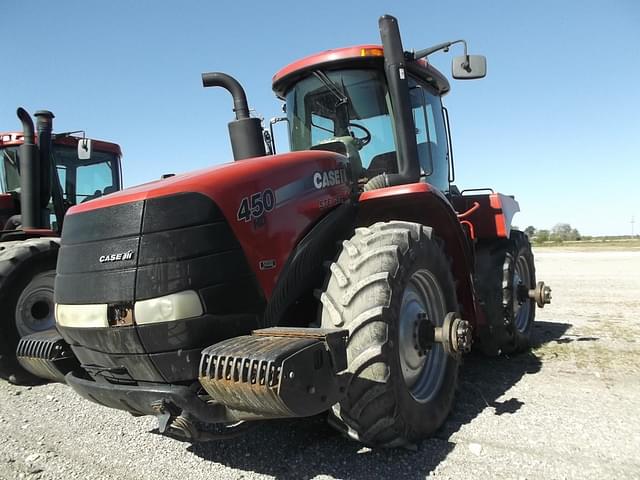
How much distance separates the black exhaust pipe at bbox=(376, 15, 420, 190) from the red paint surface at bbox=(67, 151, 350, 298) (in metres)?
0.89

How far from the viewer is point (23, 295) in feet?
14.6

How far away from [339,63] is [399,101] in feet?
1.88

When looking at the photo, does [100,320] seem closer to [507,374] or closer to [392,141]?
[392,141]

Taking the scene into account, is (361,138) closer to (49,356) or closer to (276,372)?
(276,372)

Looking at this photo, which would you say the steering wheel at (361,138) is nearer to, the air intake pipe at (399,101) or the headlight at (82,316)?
the air intake pipe at (399,101)

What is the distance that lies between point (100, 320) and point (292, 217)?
40.3 inches

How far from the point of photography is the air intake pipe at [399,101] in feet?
11.6

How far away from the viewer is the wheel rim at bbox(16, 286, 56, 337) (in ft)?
14.5

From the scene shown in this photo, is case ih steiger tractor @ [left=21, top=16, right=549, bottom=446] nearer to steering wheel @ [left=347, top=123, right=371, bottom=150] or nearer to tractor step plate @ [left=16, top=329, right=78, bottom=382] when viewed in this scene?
tractor step plate @ [left=16, top=329, right=78, bottom=382]

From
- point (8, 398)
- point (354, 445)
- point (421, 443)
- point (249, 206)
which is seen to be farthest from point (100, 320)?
point (8, 398)

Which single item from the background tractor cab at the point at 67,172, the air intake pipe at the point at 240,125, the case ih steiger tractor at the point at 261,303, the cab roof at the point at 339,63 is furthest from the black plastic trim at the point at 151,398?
the background tractor cab at the point at 67,172

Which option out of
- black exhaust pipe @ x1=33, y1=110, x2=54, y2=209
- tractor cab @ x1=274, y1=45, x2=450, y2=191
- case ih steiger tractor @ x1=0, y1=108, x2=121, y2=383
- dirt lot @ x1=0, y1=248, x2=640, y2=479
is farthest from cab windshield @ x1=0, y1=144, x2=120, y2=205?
tractor cab @ x1=274, y1=45, x2=450, y2=191

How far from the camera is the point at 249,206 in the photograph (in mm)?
2445

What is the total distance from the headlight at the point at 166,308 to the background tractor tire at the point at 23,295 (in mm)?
2700
